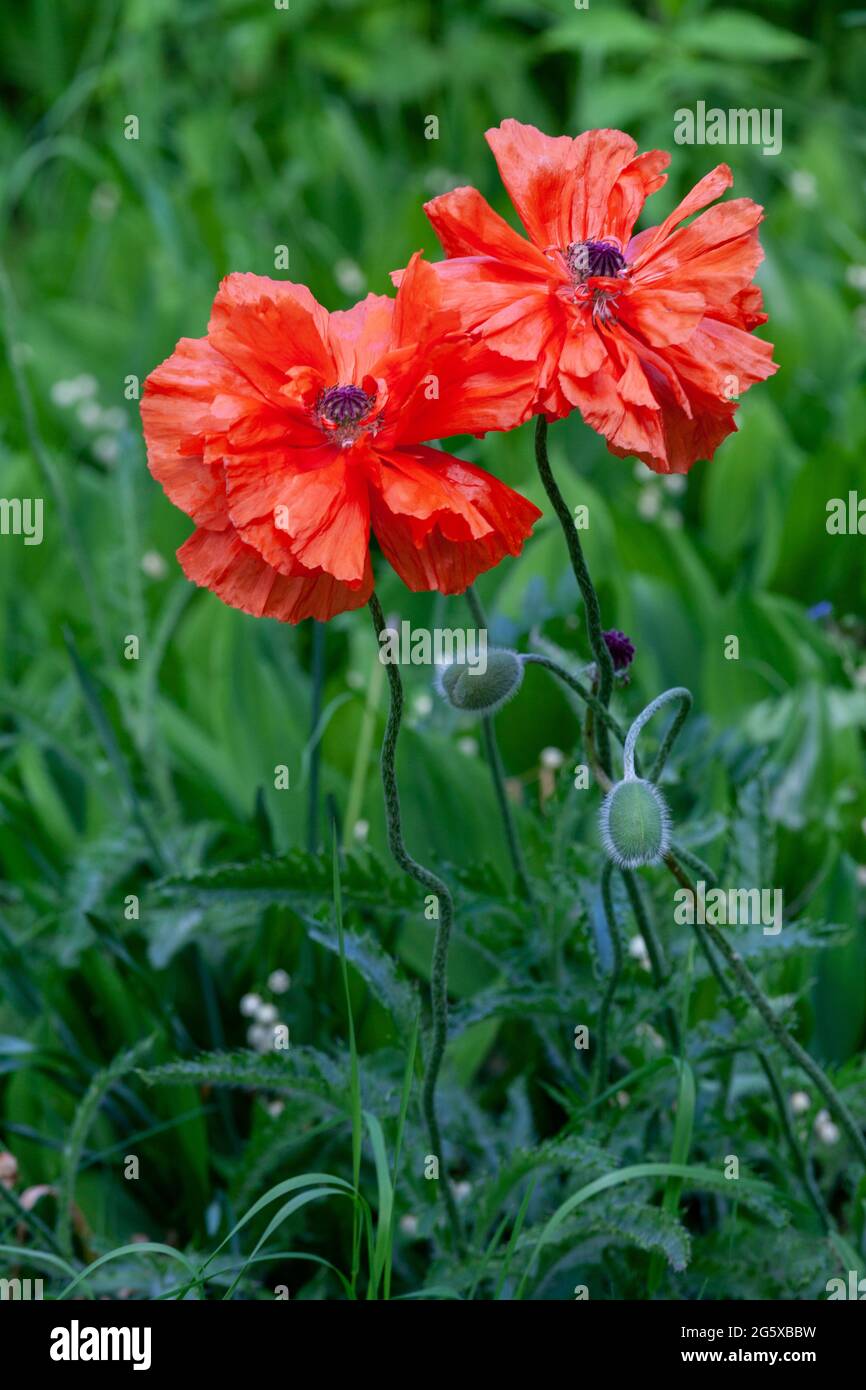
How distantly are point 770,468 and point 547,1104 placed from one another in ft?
3.76

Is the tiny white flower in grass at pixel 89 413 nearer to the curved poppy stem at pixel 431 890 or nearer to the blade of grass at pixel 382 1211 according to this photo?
the curved poppy stem at pixel 431 890

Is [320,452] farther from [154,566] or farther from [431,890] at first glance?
[154,566]

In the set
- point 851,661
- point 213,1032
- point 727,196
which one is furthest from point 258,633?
point 727,196

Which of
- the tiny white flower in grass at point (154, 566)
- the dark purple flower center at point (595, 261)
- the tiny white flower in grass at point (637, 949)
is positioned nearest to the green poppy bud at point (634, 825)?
the dark purple flower center at point (595, 261)

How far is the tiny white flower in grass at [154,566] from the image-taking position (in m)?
2.18

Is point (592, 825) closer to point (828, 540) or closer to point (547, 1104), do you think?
point (547, 1104)

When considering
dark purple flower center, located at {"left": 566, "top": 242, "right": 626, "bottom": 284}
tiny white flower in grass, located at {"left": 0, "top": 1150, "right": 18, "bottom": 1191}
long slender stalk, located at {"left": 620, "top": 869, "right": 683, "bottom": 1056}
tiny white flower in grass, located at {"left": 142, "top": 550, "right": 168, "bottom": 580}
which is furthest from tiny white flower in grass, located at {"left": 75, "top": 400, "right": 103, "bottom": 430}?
dark purple flower center, located at {"left": 566, "top": 242, "right": 626, "bottom": 284}

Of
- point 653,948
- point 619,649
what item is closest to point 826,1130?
point 653,948

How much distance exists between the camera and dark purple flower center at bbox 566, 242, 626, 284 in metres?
0.95

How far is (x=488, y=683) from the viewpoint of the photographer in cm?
105

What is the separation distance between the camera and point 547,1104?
4.98 feet

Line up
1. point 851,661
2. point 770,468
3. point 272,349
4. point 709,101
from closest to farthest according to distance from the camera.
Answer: point 272,349 → point 851,661 → point 770,468 → point 709,101

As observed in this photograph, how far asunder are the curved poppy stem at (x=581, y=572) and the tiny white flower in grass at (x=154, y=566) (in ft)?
3.92

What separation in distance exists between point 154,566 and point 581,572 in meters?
1.31
